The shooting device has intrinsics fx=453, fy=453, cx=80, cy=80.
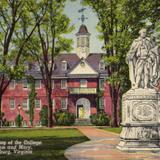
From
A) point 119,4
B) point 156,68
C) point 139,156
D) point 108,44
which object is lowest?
point 139,156

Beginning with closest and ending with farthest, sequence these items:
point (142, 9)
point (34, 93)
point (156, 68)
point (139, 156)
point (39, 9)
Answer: point (139, 156)
point (156, 68)
point (142, 9)
point (39, 9)
point (34, 93)

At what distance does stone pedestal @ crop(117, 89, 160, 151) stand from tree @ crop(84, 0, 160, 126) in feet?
54.9

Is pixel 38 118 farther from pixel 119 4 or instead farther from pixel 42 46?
pixel 119 4

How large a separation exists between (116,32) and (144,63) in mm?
22361

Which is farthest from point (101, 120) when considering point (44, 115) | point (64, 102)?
point (64, 102)

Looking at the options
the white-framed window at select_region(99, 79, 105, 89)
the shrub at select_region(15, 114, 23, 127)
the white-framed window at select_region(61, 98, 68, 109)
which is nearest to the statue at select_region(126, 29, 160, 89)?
the shrub at select_region(15, 114, 23, 127)

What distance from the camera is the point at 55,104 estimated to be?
63.5 m

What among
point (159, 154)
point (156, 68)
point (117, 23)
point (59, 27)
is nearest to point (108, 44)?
point (117, 23)

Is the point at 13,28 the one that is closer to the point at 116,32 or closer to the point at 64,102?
the point at 116,32

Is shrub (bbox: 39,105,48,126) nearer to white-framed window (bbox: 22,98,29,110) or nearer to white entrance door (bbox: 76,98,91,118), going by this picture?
white-framed window (bbox: 22,98,29,110)

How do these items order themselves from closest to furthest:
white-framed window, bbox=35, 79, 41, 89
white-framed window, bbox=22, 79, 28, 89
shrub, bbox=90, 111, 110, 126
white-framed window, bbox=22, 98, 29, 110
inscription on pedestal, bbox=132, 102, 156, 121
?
inscription on pedestal, bbox=132, 102, 156, 121 < shrub, bbox=90, 111, 110, 126 < white-framed window, bbox=22, 98, 29, 110 < white-framed window, bbox=35, 79, 41, 89 < white-framed window, bbox=22, 79, 28, 89

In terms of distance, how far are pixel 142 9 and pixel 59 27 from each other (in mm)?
11312

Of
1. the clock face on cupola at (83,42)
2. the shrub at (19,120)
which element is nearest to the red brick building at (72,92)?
the clock face on cupola at (83,42)

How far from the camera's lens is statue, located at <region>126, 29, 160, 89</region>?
55.2ft
